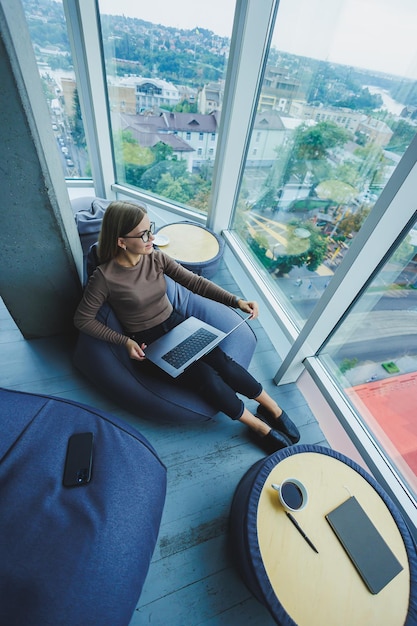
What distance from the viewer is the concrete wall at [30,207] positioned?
40.8 inches

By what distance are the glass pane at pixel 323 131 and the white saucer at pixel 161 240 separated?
0.85 m

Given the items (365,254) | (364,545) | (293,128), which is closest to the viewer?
(364,545)

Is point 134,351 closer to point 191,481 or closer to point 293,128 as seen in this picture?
point 191,481

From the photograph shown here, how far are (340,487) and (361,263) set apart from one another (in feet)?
3.33

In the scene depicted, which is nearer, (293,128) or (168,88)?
(293,128)

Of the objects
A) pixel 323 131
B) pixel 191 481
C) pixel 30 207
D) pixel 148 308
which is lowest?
pixel 191 481

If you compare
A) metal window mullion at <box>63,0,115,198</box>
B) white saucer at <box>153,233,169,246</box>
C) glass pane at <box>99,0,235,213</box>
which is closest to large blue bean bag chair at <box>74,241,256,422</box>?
white saucer at <box>153,233,169,246</box>

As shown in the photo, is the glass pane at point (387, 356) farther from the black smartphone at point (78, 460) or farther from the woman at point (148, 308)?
the black smartphone at point (78, 460)

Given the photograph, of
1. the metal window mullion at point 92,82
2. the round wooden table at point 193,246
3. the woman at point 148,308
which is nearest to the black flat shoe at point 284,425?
the woman at point 148,308

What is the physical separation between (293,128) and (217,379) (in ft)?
6.09

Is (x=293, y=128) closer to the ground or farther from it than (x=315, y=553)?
farther from it

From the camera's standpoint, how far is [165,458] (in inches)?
60.3

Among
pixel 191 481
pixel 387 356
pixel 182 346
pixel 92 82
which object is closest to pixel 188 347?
pixel 182 346

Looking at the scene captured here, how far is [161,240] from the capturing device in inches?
94.9
